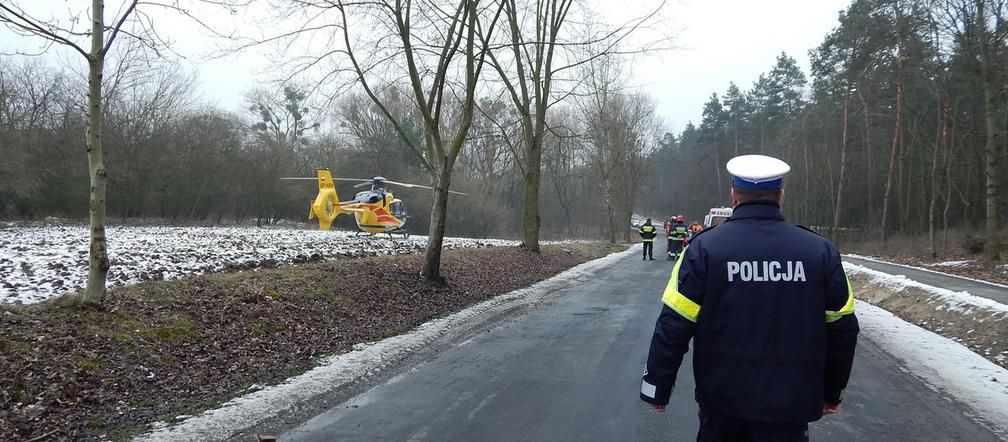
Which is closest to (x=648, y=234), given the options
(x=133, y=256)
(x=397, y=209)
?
(x=397, y=209)

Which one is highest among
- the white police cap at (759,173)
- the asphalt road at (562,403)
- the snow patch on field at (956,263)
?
the white police cap at (759,173)

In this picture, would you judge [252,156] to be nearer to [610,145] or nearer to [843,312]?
[610,145]

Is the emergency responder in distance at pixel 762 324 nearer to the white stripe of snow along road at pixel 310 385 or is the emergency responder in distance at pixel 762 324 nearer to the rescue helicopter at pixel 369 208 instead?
the white stripe of snow along road at pixel 310 385

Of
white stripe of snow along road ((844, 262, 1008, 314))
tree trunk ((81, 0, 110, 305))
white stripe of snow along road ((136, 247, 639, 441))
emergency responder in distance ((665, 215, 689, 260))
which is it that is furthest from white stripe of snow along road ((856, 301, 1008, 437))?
emergency responder in distance ((665, 215, 689, 260))

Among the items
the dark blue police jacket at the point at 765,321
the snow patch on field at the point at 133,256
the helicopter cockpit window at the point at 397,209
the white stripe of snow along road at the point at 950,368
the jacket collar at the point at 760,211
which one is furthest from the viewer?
the helicopter cockpit window at the point at 397,209

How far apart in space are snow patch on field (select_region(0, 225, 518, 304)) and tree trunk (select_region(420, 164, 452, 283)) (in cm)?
328

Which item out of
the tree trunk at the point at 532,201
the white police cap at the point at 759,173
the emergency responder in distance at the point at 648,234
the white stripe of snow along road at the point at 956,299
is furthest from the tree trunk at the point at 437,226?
the emergency responder in distance at the point at 648,234

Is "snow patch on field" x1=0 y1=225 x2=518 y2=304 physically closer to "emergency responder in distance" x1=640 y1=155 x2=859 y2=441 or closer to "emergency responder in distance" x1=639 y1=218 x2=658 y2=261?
"emergency responder in distance" x1=640 y1=155 x2=859 y2=441

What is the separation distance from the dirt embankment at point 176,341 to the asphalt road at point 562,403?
1.68m

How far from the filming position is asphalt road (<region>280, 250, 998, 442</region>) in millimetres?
5332

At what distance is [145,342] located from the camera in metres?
7.50

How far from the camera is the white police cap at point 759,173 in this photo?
3.05 metres

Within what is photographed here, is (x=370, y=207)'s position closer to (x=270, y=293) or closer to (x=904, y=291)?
(x=270, y=293)

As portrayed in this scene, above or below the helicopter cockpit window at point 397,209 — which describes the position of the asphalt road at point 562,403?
below
